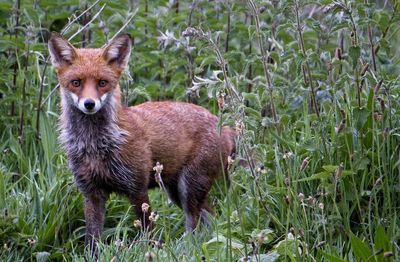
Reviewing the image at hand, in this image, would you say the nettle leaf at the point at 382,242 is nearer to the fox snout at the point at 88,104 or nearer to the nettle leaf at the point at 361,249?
the nettle leaf at the point at 361,249

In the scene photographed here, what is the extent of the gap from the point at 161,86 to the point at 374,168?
10.8 feet

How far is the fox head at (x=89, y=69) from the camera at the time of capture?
21.7ft

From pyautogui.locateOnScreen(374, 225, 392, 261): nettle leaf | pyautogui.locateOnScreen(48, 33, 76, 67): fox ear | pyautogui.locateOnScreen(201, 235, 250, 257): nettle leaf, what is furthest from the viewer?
pyautogui.locateOnScreen(48, 33, 76, 67): fox ear

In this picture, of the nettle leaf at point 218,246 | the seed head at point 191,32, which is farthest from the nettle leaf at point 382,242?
the seed head at point 191,32

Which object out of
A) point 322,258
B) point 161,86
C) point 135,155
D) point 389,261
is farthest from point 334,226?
point 161,86

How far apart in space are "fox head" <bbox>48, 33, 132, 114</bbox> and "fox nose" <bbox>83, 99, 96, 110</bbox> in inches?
0.6

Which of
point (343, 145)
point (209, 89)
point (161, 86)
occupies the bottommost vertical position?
point (161, 86)

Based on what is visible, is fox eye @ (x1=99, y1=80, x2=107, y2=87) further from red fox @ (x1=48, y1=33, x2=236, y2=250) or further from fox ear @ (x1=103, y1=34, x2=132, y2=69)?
fox ear @ (x1=103, y1=34, x2=132, y2=69)

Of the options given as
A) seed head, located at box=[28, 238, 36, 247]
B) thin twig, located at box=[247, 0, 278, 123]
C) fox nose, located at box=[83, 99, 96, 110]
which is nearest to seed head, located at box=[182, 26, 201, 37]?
thin twig, located at box=[247, 0, 278, 123]

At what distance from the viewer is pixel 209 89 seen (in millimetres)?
5410

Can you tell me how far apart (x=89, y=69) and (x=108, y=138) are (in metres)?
0.55

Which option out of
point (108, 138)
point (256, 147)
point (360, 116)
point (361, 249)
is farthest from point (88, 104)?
point (361, 249)

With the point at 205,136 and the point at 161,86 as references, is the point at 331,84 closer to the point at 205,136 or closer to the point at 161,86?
the point at 205,136

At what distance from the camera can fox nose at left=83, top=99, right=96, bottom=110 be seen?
6461 millimetres
